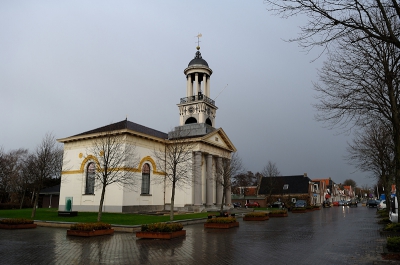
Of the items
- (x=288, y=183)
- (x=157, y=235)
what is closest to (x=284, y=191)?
(x=288, y=183)

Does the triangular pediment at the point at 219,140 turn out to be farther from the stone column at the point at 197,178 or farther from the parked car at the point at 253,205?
the parked car at the point at 253,205

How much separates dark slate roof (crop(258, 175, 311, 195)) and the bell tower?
31593 millimetres

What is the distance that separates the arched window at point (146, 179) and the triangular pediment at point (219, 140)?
25.9ft

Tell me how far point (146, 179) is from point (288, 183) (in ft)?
162

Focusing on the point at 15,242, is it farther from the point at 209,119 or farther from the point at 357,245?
the point at 209,119

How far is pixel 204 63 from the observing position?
155 ft

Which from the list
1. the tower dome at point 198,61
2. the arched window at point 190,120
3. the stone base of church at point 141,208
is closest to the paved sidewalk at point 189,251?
the stone base of church at point 141,208

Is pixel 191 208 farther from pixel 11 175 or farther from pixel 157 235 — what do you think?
pixel 11 175

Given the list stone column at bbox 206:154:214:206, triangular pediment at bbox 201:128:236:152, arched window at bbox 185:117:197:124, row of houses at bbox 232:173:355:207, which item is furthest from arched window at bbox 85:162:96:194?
row of houses at bbox 232:173:355:207

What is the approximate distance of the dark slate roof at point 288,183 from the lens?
71562 mm

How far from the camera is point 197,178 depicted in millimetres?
38969

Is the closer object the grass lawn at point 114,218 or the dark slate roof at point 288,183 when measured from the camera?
the grass lawn at point 114,218

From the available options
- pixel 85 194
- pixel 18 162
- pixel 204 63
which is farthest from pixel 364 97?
pixel 18 162

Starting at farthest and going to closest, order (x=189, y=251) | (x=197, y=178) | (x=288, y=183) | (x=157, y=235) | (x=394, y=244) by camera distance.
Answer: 1. (x=288, y=183)
2. (x=197, y=178)
3. (x=157, y=235)
4. (x=189, y=251)
5. (x=394, y=244)
